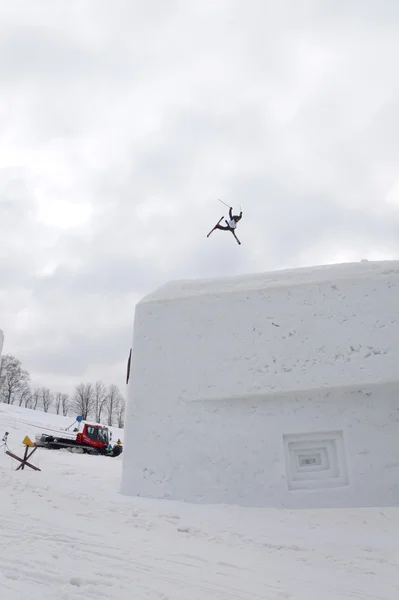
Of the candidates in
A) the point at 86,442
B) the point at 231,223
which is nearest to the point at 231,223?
the point at 231,223

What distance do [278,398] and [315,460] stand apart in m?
1.16

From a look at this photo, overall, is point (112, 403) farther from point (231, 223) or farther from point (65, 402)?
point (231, 223)

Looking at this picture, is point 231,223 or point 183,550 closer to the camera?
point 183,550

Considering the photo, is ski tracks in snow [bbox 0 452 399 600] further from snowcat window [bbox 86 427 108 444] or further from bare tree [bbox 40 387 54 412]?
bare tree [bbox 40 387 54 412]

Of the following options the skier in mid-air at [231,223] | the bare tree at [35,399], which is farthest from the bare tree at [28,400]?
the skier in mid-air at [231,223]

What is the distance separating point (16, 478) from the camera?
8.44m

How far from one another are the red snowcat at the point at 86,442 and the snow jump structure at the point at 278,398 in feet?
46.4

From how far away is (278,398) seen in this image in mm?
7047

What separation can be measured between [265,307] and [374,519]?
356 centimetres

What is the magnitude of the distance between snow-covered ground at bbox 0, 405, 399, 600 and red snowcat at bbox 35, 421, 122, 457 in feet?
44.4

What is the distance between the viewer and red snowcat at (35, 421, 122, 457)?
1992 centimetres

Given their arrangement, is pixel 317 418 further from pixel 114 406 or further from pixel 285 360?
pixel 114 406

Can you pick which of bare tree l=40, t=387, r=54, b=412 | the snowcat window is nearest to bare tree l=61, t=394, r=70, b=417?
bare tree l=40, t=387, r=54, b=412

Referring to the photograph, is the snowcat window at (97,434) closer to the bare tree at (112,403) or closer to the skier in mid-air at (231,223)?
the skier in mid-air at (231,223)
